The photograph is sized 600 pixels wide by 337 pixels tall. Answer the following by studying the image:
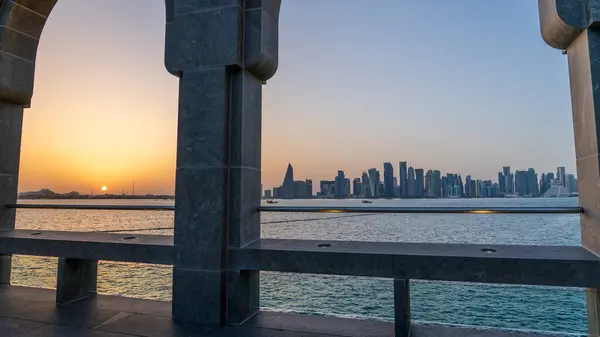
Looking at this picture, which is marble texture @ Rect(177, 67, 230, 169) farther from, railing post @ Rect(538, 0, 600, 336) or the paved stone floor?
railing post @ Rect(538, 0, 600, 336)

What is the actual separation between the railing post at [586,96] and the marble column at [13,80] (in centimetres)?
590

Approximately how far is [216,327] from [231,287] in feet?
1.11

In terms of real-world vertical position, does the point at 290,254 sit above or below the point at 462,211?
below

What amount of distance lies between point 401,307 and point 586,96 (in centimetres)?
207

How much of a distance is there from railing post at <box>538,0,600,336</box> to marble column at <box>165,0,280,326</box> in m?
2.42

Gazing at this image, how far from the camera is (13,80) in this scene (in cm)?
460

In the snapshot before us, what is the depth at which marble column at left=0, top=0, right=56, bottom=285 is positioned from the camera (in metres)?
4.52


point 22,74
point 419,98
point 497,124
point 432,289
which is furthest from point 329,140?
point 22,74

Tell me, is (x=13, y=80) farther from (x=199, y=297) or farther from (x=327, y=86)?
(x=327, y=86)

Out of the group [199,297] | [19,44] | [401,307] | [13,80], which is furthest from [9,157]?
[401,307]

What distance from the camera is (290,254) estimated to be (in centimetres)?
298

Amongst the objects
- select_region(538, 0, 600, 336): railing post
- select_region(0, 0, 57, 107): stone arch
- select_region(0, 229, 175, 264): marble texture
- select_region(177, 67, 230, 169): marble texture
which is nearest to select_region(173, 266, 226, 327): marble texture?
select_region(0, 229, 175, 264): marble texture

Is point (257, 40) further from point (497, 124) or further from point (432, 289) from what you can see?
point (497, 124)

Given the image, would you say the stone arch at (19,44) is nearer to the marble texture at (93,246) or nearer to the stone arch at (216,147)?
the marble texture at (93,246)
